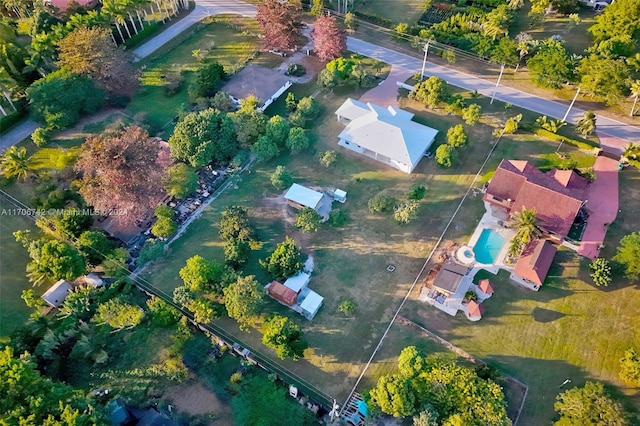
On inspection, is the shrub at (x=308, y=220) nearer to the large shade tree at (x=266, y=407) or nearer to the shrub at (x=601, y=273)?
the large shade tree at (x=266, y=407)

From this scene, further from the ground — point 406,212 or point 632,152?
point 632,152

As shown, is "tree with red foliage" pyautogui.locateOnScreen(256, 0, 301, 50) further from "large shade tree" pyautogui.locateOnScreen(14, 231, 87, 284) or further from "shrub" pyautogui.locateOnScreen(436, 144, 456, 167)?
"large shade tree" pyautogui.locateOnScreen(14, 231, 87, 284)

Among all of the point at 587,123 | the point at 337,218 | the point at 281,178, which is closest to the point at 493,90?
the point at 587,123

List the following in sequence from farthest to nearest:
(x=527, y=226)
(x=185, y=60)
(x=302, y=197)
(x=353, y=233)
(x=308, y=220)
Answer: (x=185, y=60), (x=302, y=197), (x=353, y=233), (x=308, y=220), (x=527, y=226)

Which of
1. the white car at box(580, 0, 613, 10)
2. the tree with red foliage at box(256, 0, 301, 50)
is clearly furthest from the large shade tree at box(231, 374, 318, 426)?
the white car at box(580, 0, 613, 10)

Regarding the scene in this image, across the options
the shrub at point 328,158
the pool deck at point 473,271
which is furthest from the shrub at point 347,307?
the shrub at point 328,158

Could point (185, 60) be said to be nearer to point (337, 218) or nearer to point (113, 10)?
point (113, 10)

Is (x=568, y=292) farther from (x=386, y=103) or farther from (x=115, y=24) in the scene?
(x=115, y=24)

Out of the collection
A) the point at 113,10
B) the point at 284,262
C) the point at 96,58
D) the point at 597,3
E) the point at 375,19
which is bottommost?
the point at 284,262
